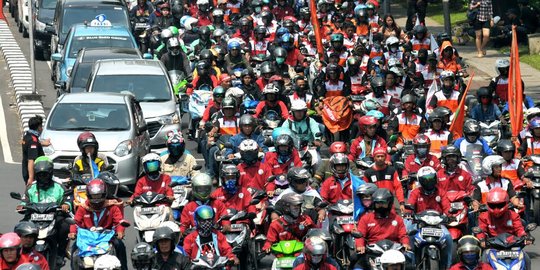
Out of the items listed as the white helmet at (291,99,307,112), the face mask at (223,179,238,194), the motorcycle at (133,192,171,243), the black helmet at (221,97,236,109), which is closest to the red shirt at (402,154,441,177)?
the white helmet at (291,99,307,112)

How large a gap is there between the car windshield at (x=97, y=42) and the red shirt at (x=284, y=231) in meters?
15.2

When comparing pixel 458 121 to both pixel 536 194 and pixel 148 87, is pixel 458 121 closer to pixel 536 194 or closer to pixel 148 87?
pixel 536 194

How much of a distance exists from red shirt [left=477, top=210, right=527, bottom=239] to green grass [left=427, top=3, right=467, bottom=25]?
2545 centimetres

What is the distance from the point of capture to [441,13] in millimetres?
48469

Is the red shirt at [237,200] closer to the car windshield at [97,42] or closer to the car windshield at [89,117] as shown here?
the car windshield at [89,117]

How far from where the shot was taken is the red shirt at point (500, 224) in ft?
66.8

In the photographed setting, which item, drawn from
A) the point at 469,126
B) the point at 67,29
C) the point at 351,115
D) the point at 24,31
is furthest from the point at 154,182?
the point at 24,31

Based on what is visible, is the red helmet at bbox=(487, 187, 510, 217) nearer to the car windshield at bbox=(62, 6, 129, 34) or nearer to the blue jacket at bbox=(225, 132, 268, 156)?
the blue jacket at bbox=(225, 132, 268, 156)

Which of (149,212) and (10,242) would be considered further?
(149,212)

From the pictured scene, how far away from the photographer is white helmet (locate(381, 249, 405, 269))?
1767 centimetres

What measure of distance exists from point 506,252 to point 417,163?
4.72 meters

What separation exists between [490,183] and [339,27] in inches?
621

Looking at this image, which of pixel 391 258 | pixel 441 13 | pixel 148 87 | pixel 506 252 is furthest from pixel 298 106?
pixel 441 13

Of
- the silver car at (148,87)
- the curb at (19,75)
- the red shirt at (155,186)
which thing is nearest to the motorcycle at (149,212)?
the red shirt at (155,186)
